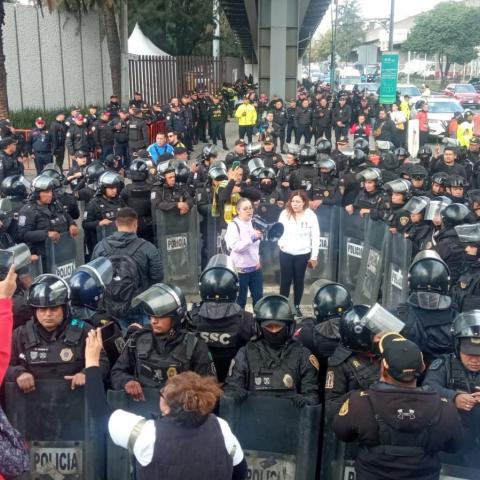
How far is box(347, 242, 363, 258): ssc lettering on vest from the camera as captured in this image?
906 cm

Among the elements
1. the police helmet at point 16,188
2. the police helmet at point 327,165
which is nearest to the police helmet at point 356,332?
the police helmet at point 16,188

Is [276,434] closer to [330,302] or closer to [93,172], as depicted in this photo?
[330,302]

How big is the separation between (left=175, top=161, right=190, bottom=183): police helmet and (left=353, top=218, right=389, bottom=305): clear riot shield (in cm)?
264

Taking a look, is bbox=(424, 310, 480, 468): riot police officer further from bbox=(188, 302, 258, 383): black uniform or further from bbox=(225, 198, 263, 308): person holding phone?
bbox=(225, 198, 263, 308): person holding phone

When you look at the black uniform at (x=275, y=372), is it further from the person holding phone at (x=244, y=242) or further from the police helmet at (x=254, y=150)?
the police helmet at (x=254, y=150)

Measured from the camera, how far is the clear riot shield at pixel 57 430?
4309 mm

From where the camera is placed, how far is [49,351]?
4.35 m

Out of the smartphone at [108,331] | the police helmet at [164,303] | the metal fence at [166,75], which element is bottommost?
the smartphone at [108,331]

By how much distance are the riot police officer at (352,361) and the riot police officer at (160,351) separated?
2.70 ft

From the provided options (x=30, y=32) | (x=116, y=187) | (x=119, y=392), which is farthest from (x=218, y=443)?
(x=30, y=32)

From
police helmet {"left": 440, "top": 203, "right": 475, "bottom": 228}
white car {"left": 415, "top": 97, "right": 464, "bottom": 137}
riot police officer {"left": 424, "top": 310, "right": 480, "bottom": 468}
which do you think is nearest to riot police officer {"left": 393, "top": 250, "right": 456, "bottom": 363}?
riot police officer {"left": 424, "top": 310, "right": 480, "bottom": 468}

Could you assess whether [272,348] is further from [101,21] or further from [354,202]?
[101,21]

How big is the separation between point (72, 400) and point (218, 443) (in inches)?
67.0

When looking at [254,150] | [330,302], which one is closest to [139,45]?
[254,150]
